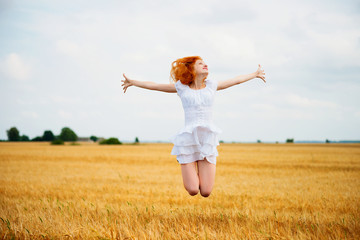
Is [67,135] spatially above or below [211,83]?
below

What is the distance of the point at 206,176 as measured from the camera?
16.4ft

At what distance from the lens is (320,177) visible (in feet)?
48.1

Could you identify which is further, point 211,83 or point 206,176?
point 211,83

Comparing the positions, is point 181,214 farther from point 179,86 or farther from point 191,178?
point 179,86

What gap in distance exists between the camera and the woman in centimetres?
490

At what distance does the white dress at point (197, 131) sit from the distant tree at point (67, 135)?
114m

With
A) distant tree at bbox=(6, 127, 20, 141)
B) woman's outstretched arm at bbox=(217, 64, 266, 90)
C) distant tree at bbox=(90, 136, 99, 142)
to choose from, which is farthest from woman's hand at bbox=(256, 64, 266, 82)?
distant tree at bbox=(6, 127, 20, 141)

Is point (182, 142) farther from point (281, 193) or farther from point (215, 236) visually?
point (281, 193)

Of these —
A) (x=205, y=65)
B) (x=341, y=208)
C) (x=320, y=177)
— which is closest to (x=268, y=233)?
(x=205, y=65)

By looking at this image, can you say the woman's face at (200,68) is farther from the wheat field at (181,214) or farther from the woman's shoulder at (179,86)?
the wheat field at (181,214)

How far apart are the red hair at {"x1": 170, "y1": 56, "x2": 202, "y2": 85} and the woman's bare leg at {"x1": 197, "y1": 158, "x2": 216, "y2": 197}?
1374 millimetres

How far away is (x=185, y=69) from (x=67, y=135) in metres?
115

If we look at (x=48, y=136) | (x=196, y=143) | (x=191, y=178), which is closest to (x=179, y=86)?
(x=196, y=143)

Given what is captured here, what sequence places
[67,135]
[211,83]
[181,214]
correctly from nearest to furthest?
[211,83]
[181,214]
[67,135]
